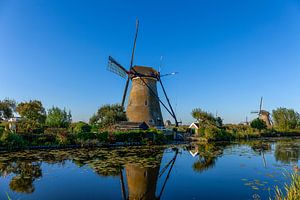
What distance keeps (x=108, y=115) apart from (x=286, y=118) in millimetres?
35285

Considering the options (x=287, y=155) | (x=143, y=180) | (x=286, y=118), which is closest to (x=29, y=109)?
(x=143, y=180)

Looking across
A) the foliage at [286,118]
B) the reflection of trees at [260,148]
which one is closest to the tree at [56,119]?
the reflection of trees at [260,148]

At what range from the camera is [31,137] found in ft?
50.2

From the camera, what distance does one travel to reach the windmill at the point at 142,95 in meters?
26.2

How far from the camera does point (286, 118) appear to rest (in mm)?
42062

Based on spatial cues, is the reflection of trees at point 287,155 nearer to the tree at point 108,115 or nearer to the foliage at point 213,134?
the foliage at point 213,134

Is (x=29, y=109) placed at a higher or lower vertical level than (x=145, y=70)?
lower

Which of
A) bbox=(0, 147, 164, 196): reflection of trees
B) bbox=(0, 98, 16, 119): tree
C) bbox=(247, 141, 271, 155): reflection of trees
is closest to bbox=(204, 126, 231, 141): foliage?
bbox=(247, 141, 271, 155): reflection of trees

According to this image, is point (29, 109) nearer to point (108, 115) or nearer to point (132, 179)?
point (108, 115)

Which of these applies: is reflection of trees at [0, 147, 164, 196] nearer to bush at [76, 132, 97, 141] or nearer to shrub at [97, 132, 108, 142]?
bush at [76, 132, 97, 141]

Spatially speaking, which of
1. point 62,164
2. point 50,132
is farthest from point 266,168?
point 50,132

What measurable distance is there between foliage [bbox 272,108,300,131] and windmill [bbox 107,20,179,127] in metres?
24.1

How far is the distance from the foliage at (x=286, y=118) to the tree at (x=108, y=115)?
2837cm

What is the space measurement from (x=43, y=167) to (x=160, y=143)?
40.2 ft
